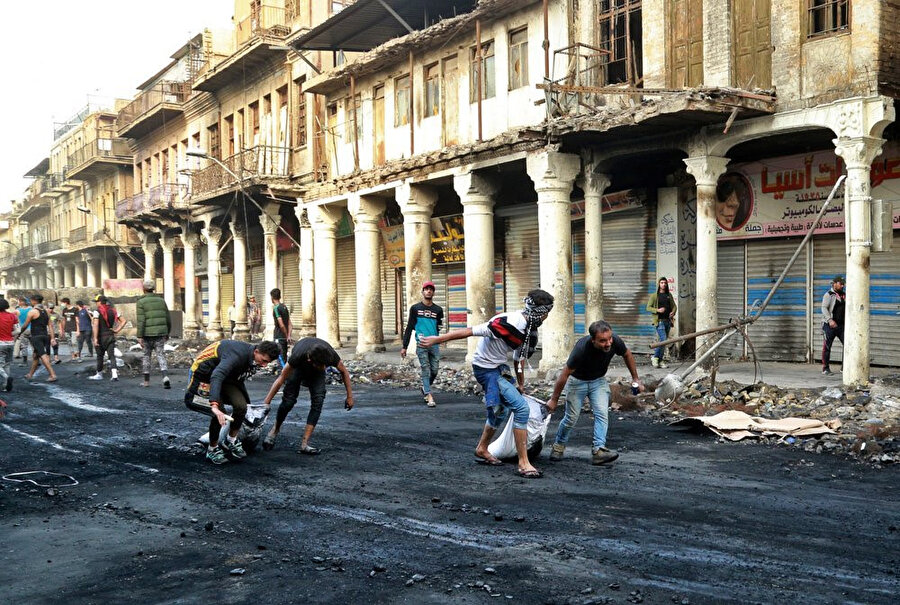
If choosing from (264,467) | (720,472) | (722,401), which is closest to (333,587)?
(264,467)

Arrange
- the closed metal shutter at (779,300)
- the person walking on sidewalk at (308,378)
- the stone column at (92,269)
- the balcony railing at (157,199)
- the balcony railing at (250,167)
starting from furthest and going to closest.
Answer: the stone column at (92,269) < the balcony railing at (157,199) < the balcony railing at (250,167) < the closed metal shutter at (779,300) < the person walking on sidewalk at (308,378)

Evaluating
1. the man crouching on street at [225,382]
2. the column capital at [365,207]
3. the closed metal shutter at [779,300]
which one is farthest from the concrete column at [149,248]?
the man crouching on street at [225,382]

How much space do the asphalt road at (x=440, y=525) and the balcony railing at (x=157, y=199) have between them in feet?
84.6

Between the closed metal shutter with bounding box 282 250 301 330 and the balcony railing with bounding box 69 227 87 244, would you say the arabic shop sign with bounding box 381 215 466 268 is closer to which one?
the closed metal shutter with bounding box 282 250 301 330

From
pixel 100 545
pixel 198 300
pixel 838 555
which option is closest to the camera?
pixel 838 555

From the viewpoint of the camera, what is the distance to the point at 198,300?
36750 mm

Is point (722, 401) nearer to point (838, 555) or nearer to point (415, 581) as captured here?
point (838, 555)

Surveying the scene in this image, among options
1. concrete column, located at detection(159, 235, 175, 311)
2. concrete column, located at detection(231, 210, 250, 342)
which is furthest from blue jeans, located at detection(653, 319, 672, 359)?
concrete column, located at detection(159, 235, 175, 311)

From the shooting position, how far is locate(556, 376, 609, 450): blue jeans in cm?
830

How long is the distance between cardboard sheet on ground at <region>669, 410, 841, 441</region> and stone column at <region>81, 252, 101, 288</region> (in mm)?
48037

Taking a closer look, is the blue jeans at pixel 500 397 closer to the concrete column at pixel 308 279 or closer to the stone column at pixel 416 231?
the stone column at pixel 416 231

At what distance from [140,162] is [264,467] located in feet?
126

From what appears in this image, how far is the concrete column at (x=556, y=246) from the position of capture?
17.0 meters

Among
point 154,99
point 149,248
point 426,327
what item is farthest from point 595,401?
point 149,248
